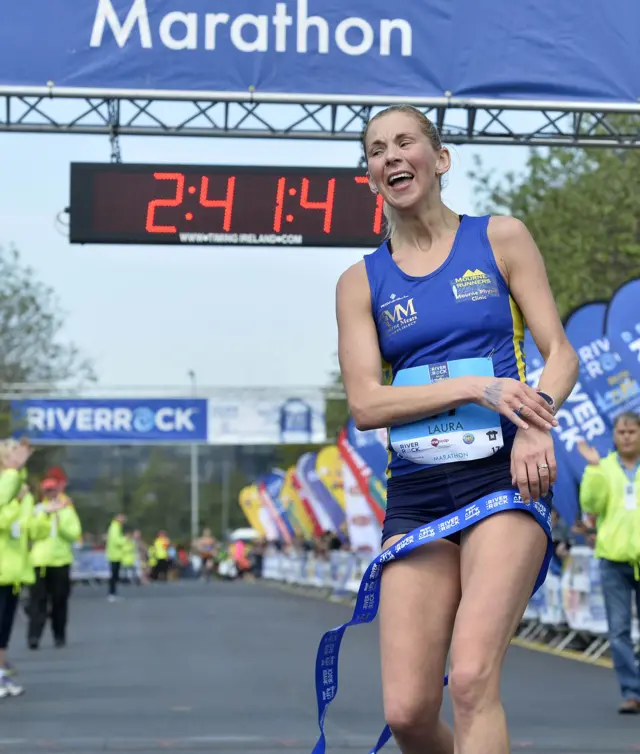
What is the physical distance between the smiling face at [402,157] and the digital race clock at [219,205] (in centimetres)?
837

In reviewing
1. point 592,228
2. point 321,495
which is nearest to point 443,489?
point 592,228

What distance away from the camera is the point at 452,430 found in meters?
4.64

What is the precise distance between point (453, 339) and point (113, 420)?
4447cm

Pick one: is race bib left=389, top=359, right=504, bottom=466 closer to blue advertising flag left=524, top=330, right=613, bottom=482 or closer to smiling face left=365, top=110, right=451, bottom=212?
smiling face left=365, top=110, right=451, bottom=212

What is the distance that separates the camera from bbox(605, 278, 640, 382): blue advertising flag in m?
14.7

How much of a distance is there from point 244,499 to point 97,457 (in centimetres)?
8601

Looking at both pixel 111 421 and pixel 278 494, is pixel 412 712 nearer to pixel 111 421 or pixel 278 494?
pixel 111 421

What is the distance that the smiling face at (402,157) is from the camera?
4.77 m

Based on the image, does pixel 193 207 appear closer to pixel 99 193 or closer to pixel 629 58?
pixel 99 193

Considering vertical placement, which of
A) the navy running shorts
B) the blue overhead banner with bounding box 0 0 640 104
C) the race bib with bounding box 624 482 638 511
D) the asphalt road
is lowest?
the asphalt road

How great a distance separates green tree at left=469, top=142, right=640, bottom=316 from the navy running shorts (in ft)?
78.6

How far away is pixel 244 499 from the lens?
80.3 meters

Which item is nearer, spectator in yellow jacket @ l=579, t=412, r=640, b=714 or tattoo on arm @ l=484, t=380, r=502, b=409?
tattoo on arm @ l=484, t=380, r=502, b=409

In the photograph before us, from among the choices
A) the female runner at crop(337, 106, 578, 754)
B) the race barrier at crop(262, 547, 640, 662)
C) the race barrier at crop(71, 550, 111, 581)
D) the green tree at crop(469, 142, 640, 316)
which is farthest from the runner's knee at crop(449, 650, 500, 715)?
the race barrier at crop(71, 550, 111, 581)
